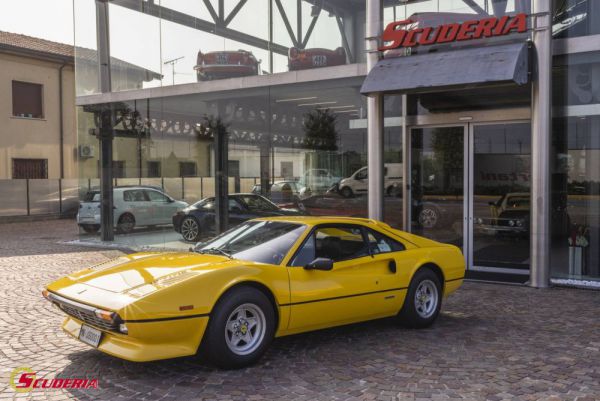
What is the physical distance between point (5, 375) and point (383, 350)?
3.35 meters

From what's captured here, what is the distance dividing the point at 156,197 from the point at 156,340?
1005 cm

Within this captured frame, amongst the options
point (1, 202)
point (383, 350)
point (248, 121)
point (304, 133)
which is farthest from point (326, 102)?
point (1, 202)

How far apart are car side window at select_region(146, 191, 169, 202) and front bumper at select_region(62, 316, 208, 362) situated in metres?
9.56

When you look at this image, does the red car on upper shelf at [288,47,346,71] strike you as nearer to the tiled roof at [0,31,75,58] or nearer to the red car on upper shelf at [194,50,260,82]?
the red car on upper shelf at [194,50,260,82]

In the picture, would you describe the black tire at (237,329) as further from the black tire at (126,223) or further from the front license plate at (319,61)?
the black tire at (126,223)

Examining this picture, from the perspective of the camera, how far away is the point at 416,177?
11.1 meters

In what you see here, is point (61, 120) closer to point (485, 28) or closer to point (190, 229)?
point (190, 229)

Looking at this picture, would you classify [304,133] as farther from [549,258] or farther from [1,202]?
[1,202]

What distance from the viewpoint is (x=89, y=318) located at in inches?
187

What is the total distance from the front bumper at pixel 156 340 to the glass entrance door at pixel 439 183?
7036 millimetres

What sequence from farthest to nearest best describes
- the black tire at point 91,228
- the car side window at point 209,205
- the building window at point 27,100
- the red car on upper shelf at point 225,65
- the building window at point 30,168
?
the building window at point 27,100 → the building window at point 30,168 → the black tire at point 91,228 → the car side window at point 209,205 → the red car on upper shelf at point 225,65

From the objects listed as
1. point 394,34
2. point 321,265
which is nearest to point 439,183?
point 394,34

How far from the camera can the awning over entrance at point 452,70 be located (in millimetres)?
8562

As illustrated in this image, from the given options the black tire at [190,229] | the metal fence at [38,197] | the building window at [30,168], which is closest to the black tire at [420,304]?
the black tire at [190,229]
